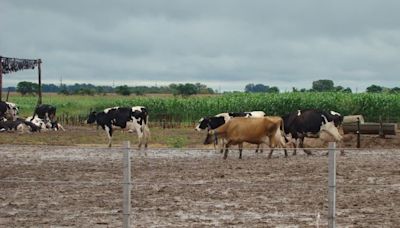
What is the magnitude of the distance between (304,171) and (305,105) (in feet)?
95.8

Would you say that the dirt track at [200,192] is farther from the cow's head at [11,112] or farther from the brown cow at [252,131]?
the cow's head at [11,112]

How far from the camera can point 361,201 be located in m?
13.7

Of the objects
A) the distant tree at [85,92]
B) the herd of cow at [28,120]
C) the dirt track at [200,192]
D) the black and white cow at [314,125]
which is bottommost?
the dirt track at [200,192]

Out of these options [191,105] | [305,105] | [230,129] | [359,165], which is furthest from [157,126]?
[359,165]

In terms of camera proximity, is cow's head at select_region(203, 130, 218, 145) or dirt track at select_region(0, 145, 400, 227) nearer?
dirt track at select_region(0, 145, 400, 227)

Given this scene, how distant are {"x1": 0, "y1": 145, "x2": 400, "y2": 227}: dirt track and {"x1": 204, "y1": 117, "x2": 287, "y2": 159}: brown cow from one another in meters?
0.92

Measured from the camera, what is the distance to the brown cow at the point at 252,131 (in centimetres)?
2383

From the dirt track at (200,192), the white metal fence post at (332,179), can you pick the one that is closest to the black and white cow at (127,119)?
the dirt track at (200,192)

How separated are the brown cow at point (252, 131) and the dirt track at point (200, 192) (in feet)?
3.03

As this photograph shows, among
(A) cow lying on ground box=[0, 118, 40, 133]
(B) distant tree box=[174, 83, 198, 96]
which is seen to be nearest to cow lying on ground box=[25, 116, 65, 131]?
(A) cow lying on ground box=[0, 118, 40, 133]

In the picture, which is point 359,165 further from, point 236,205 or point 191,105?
point 191,105

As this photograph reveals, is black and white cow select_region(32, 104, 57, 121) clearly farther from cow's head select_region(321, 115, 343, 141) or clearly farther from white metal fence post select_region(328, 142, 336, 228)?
white metal fence post select_region(328, 142, 336, 228)

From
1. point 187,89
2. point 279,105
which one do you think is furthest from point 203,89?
point 279,105

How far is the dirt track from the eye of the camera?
11.9 metres
